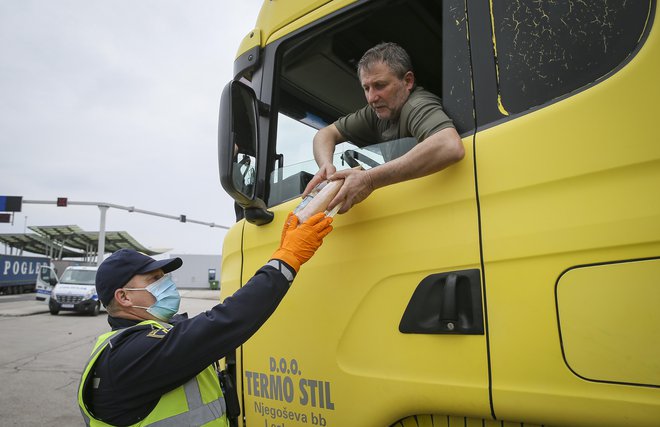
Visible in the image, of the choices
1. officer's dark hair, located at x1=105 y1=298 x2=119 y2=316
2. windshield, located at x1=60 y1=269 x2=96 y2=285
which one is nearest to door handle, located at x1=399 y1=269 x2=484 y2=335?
officer's dark hair, located at x1=105 y1=298 x2=119 y2=316

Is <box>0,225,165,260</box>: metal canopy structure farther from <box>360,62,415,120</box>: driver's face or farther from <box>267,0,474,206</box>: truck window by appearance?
<box>360,62,415,120</box>: driver's face

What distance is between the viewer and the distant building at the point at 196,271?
129 feet

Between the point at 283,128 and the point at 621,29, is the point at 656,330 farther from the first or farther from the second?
the point at 283,128

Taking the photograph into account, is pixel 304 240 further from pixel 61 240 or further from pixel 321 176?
pixel 61 240

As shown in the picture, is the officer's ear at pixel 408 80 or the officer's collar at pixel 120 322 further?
the officer's collar at pixel 120 322

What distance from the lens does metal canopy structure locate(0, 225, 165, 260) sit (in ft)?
101

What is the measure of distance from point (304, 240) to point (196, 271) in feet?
134

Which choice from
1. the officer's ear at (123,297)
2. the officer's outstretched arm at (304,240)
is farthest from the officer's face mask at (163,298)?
the officer's outstretched arm at (304,240)

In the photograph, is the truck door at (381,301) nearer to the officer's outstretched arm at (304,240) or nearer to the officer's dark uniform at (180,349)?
the officer's outstretched arm at (304,240)

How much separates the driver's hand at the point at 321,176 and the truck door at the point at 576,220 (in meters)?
0.61

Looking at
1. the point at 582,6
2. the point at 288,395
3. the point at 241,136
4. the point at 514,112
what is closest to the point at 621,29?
the point at 582,6

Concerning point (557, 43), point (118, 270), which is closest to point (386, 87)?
point (557, 43)

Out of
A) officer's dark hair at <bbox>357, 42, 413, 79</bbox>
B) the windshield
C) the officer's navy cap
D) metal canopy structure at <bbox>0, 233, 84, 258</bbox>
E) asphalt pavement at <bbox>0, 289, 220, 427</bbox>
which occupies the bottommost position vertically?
asphalt pavement at <bbox>0, 289, 220, 427</bbox>

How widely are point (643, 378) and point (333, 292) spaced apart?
2.94 feet
